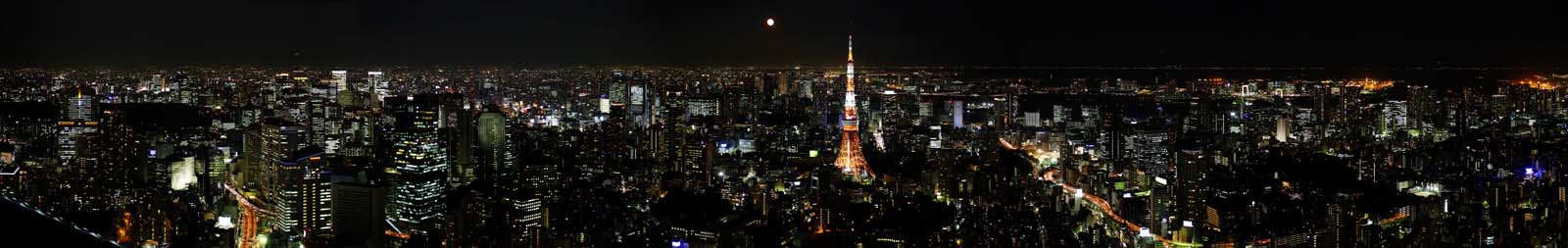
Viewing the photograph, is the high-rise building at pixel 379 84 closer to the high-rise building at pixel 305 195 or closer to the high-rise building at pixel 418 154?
the high-rise building at pixel 418 154

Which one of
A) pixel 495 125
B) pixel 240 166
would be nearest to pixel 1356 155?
pixel 495 125

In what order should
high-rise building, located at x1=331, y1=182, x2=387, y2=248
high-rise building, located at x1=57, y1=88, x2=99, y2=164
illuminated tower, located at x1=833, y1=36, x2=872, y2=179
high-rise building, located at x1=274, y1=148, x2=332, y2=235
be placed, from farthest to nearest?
illuminated tower, located at x1=833, y1=36, x2=872, y2=179, high-rise building, located at x1=57, y1=88, x2=99, y2=164, high-rise building, located at x1=274, y1=148, x2=332, y2=235, high-rise building, located at x1=331, y1=182, x2=387, y2=248

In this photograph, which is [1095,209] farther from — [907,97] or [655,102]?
[655,102]

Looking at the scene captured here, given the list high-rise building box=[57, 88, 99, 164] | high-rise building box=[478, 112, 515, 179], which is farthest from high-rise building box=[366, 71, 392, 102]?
high-rise building box=[57, 88, 99, 164]

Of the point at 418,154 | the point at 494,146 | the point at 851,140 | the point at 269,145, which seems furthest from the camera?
the point at 851,140

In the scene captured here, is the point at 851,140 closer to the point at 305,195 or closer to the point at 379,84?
the point at 379,84

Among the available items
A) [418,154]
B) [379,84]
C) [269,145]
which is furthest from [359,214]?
[269,145]

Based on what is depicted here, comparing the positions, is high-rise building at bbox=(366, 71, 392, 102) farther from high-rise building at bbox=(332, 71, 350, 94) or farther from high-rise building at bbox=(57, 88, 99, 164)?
high-rise building at bbox=(57, 88, 99, 164)
